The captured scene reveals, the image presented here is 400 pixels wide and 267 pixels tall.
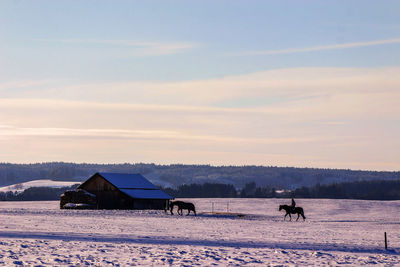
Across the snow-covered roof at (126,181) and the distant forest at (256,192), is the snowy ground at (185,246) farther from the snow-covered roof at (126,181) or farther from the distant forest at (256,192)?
the distant forest at (256,192)

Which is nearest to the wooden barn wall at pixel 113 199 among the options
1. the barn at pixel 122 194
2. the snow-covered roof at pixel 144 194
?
the barn at pixel 122 194

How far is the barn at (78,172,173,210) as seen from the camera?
77812 mm

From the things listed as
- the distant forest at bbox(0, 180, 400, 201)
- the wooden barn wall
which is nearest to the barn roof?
the wooden barn wall

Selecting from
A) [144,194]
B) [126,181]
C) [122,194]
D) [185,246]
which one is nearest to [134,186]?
[126,181]

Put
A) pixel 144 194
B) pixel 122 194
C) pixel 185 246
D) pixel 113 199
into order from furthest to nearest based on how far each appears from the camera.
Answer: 1. pixel 144 194
2. pixel 113 199
3. pixel 122 194
4. pixel 185 246

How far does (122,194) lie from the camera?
7812 centimetres

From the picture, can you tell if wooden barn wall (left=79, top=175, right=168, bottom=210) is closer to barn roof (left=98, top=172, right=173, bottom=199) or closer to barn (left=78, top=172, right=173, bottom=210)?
barn (left=78, top=172, right=173, bottom=210)

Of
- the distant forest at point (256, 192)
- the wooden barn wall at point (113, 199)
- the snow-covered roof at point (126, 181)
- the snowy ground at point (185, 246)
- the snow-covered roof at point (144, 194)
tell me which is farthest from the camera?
the distant forest at point (256, 192)

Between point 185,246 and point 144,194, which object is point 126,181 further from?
point 185,246

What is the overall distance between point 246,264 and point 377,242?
12830 mm

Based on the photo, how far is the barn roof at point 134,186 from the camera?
3100 inches

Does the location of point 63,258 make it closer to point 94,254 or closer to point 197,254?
point 94,254

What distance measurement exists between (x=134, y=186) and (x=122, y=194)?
365 centimetres

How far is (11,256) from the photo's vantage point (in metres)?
24.7
